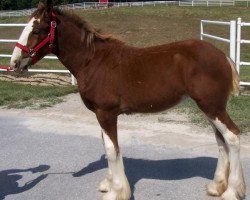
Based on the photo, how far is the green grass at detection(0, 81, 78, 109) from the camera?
29.6 ft

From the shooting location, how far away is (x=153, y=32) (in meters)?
29.5

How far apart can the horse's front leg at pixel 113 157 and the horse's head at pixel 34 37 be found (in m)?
0.86

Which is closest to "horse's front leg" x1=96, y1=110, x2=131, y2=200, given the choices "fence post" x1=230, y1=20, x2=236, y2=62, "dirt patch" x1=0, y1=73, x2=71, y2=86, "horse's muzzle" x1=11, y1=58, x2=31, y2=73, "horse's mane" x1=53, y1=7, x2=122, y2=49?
"horse's mane" x1=53, y1=7, x2=122, y2=49

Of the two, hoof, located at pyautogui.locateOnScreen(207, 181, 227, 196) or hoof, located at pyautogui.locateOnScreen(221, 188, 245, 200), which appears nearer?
hoof, located at pyautogui.locateOnScreen(221, 188, 245, 200)

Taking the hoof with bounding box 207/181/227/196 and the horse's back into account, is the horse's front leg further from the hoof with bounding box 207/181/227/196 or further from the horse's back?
the hoof with bounding box 207/181/227/196

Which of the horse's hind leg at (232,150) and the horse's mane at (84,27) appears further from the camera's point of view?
the horse's mane at (84,27)

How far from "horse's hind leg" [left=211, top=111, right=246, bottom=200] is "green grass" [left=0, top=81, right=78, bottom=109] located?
5208 millimetres

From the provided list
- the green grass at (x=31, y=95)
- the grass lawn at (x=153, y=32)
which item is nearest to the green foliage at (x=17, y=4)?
the grass lawn at (x=153, y=32)

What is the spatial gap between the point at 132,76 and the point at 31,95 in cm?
568

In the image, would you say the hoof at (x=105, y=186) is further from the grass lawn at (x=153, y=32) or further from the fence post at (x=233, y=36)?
the fence post at (x=233, y=36)

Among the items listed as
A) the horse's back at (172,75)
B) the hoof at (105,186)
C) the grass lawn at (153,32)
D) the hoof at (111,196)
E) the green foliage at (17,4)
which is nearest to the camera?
the horse's back at (172,75)

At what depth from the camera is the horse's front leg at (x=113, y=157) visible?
4344 millimetres

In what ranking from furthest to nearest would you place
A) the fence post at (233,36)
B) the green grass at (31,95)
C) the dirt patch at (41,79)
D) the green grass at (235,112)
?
the dirt patch at (41,79)
the fence post at (233,36)
the green grass at (31,95)
the green grass at (235,112)

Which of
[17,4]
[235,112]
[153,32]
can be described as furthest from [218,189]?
[17,4]
